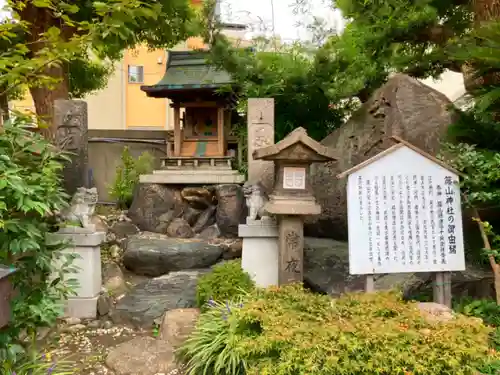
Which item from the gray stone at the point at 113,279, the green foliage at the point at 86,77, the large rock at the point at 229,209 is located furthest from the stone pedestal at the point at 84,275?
the green foliage at the point at 86,77

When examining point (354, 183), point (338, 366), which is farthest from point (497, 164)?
point (338, 366)

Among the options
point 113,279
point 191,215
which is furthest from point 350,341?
point 191,215

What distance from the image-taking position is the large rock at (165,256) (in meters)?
6.95

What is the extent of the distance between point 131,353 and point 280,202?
2.34 m

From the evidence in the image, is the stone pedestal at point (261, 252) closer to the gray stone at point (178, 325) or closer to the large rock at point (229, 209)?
the gray stone at point (178, 325)

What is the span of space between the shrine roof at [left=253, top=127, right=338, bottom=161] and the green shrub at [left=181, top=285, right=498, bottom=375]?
1840 millimetres

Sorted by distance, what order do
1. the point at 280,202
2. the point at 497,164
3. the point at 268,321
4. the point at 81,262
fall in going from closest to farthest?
the point at 268,321 → the point at 497,164 → the point at 280,202 → the point at 81,262

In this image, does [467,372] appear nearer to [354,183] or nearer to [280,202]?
[354,183]

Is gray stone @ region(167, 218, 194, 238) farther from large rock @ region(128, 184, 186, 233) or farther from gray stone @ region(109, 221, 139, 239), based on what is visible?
gray stone @ region(109, 221, 139, 239)

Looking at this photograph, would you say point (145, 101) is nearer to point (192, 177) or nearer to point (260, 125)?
point (192, 177)

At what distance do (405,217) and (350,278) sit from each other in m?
1.56

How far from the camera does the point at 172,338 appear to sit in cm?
433

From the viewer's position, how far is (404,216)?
3.97 metres

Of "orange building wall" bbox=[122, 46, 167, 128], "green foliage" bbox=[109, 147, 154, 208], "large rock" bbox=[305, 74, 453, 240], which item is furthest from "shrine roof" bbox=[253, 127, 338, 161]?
"orange building wall" bbox=[122, 46, 167, 128]
